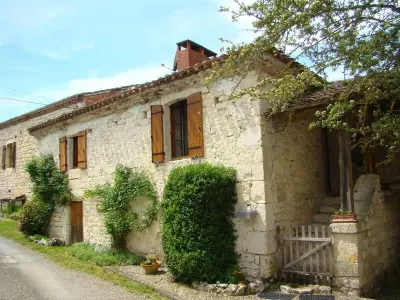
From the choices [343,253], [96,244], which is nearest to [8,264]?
[96,244]

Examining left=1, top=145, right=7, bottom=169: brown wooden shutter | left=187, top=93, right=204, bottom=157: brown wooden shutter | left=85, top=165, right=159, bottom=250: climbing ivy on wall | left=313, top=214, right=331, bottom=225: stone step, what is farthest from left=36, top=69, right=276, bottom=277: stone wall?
left=1, top=145, right=7, bottom=169: brown wooden shutter

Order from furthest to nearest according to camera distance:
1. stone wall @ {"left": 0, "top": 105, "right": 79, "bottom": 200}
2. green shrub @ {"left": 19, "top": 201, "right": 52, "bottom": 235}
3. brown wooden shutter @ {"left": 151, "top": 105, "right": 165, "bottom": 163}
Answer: stone wall @ {"left": 0, "top": 105, "right": 79, "bottom": 200}
green shrub @ {"left": 19, "top": 201, "right": 52, "bottom": 235}
brown wooden shutter @ {"left": 151, "top": 105, "right": 165, "bottom": 163}

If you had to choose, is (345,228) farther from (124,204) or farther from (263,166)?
(124,204)

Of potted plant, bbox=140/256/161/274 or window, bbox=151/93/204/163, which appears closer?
potted plant, bbox=140/256/161/274

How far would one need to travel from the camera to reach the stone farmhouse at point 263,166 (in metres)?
6.46

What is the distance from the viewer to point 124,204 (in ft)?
29.6

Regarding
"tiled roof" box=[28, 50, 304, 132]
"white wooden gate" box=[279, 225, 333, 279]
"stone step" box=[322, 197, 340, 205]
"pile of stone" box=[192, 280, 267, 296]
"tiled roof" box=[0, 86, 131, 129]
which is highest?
→ "tiled roof" box=[0, 86, 131, 129]

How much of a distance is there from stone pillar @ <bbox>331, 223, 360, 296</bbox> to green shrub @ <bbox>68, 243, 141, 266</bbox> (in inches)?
180

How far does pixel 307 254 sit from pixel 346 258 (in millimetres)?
655

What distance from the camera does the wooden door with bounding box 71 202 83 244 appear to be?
36.6ft

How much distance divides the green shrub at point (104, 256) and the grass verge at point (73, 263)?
0.29ft

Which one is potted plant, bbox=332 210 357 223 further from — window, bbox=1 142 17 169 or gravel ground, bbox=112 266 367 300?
window, bbox=1 142 17 169

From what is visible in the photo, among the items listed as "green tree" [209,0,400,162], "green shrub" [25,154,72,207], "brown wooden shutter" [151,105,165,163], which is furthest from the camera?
"green shrub" [25,154,72,207]

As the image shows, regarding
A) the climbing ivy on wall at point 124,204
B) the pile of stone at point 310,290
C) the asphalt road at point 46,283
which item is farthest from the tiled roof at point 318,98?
the asphalt road at point 46,283
